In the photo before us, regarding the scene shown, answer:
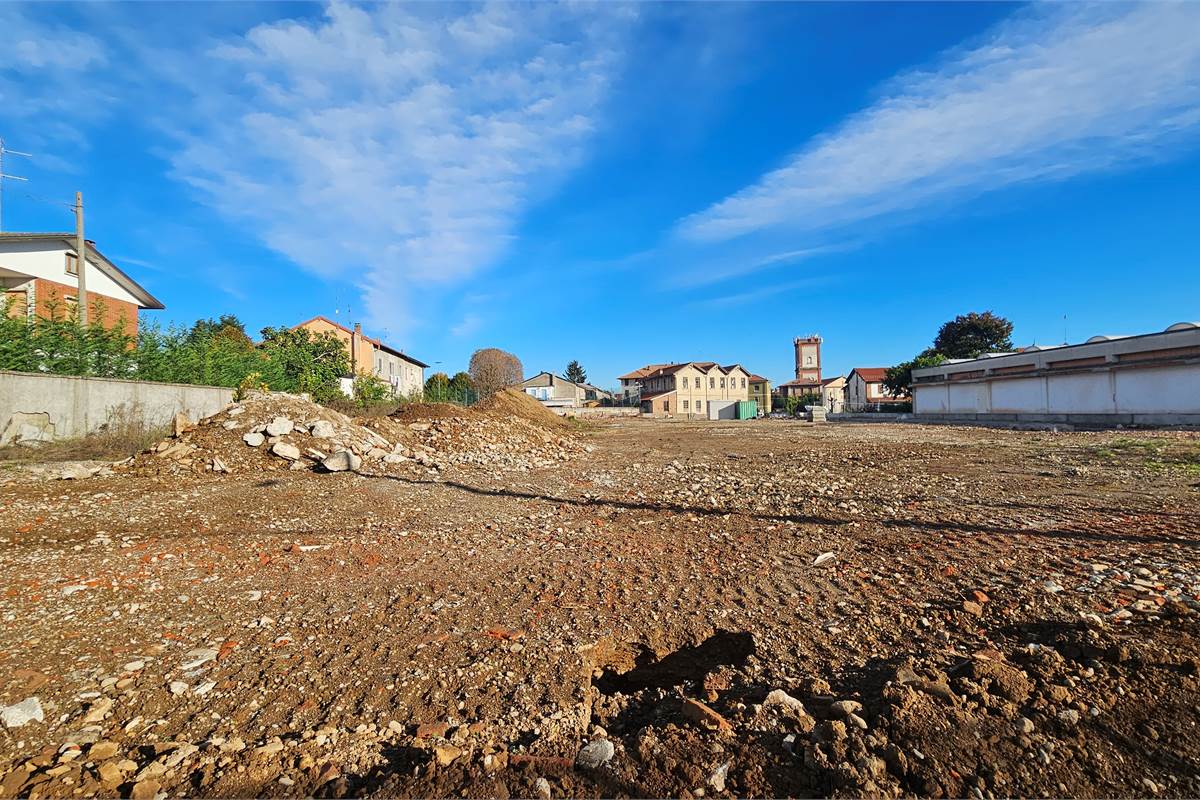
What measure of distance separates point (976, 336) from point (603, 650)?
209 ft

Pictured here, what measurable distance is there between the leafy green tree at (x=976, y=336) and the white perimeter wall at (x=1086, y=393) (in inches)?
824

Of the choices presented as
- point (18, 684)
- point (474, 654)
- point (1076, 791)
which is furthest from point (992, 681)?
point (18, 684)

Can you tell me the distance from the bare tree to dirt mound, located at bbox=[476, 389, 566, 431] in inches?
982

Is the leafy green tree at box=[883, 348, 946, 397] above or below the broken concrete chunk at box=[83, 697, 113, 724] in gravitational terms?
above

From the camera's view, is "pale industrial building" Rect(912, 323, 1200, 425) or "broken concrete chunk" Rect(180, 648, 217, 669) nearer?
"broken concrete chunk" Rect(180, 648, 217, 669)

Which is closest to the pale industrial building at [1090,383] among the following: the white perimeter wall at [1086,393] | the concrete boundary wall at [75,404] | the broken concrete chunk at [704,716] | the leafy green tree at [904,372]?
the white perimeter wall at [1086,393]

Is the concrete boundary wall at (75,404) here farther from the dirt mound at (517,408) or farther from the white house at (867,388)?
the white house at (867,388)

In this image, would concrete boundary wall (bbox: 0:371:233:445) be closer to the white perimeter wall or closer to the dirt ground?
the dirt ground

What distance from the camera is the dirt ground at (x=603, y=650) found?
2.07 m

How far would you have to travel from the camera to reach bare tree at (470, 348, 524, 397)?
50656mm

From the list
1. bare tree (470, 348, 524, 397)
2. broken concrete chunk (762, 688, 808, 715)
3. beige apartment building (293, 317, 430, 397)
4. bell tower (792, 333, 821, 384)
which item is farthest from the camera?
bell tower (792, 333, 821, 384)

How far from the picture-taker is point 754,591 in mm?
4188

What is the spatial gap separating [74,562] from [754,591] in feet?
20.3

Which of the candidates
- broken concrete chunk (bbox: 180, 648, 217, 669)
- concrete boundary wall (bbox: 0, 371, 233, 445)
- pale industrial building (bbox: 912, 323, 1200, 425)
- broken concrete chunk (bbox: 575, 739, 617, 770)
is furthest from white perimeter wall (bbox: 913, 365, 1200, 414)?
concrete boundary wall (bbox: 0, 371, 233, 445)
